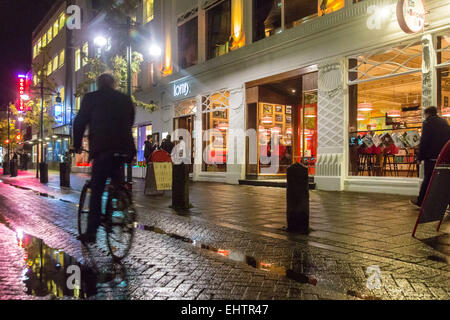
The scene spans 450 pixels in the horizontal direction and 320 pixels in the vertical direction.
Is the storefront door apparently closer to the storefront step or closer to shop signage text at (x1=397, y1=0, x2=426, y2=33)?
the storefront step

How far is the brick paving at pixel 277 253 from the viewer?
10.5 ft

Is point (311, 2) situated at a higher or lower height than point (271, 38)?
higher

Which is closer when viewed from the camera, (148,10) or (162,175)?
(162,175)

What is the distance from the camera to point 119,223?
4.27 metres

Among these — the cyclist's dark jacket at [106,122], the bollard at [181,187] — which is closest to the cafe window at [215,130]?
the bollard at [181,187]

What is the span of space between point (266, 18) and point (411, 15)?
681 centimetres

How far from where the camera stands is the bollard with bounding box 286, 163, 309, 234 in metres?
5.58

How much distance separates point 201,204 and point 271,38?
314 inches

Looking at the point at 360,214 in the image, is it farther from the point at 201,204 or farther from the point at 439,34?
the point at 439,34

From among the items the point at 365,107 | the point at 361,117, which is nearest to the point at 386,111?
the point at 365,107

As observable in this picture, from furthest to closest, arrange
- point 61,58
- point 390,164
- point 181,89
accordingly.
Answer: point 61,58 < point 181,89 < point 390,164

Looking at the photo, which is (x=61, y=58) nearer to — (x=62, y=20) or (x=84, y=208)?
(x=62, y=20)
